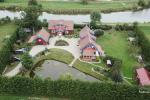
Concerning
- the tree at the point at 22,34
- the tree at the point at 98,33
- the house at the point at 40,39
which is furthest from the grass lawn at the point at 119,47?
the tree at the point at 22,34

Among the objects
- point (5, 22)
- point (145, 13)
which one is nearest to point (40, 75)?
point (5, 22)

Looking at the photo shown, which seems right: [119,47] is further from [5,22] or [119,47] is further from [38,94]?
[5,22]

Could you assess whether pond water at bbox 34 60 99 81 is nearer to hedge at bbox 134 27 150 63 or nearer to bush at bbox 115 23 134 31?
hedge at bbox 134 27 150 63

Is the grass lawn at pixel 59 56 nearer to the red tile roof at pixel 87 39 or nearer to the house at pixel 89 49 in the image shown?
the house at pixel 89 49

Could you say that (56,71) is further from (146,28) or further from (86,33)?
(146,28)

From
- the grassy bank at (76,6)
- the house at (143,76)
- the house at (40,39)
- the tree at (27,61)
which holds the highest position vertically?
the grassy bank at (76,6)

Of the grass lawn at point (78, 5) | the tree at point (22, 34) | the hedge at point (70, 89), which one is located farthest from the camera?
the grass lawn at point (78, 5)
